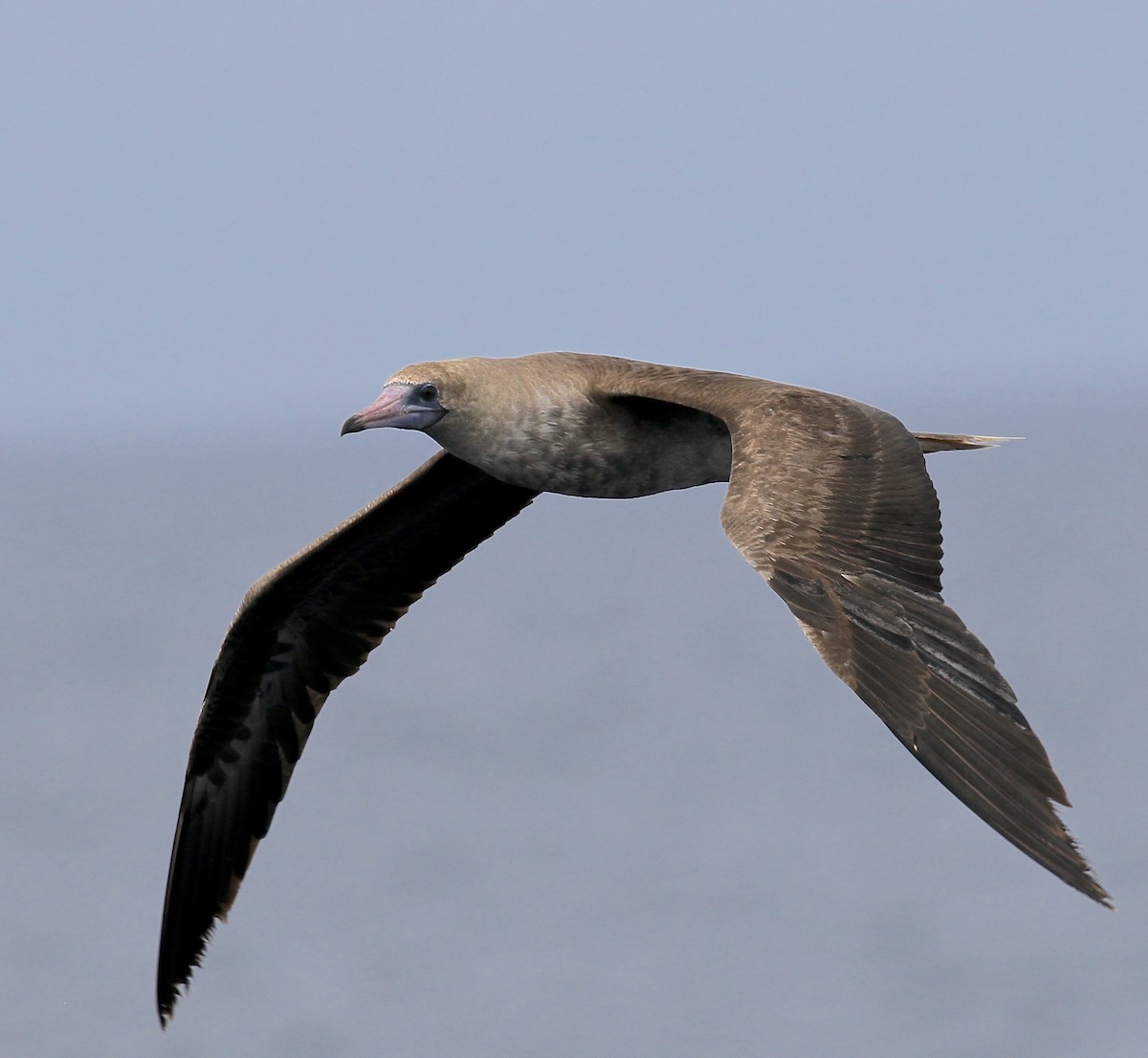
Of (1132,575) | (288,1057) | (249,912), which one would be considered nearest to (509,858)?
(249,912)

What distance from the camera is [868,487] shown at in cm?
908

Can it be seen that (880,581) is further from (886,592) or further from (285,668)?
(285,668)

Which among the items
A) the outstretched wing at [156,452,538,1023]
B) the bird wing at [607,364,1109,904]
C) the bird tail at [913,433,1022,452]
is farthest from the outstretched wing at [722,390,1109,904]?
the outstretched wing at [156,452,538,1023]

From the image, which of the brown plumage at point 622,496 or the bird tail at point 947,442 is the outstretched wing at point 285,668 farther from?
the bird tail at point 947,442

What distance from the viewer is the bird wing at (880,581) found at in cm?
760

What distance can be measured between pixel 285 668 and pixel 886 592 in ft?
15.1

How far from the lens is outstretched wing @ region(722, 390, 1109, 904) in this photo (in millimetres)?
7586

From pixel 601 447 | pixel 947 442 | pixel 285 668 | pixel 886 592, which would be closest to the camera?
pixel 886 592

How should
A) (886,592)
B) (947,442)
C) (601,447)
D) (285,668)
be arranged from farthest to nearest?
(285,668) → (947,442) → (601,447) → (886,592)

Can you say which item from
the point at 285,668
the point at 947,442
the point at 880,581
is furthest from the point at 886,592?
the point at 285,668

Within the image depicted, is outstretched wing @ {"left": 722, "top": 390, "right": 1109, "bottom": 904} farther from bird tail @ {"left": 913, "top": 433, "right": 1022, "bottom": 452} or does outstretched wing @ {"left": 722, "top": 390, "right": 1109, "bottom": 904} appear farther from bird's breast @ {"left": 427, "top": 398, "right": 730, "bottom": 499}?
bird tail @ {"left": 913, "top": 433, "right": 1022, "bottom": 452}

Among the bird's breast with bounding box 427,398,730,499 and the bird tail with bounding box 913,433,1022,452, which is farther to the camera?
the bird tail with bounding box 913,433,1022,452

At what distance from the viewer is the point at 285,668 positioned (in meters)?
12.0

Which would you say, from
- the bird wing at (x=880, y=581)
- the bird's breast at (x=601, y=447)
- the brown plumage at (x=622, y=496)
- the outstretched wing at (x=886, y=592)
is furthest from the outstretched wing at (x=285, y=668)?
the outstretched wing at (x=886, y=592)
